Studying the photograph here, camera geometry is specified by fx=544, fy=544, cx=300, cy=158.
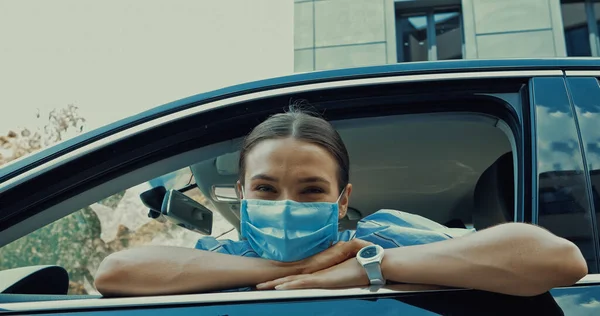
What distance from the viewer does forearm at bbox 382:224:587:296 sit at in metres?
1.04

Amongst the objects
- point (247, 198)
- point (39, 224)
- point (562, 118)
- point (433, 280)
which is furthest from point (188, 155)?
point (562, 118)

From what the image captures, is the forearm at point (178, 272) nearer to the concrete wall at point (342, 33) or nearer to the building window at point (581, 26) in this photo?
the concrete wall at point (342, 33)

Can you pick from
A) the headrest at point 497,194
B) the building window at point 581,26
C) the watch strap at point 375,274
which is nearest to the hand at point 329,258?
the watch strap at point 375,274

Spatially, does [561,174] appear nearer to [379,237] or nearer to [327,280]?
[379,237]

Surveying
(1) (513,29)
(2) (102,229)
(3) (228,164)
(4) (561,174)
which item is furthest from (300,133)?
(1) (513,29)

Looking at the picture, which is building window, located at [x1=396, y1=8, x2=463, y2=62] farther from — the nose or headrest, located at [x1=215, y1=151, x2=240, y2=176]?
the nose

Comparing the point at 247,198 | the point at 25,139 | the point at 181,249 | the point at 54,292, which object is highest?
the point at 25,139

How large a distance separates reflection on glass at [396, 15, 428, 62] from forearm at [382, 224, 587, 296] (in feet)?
30.8

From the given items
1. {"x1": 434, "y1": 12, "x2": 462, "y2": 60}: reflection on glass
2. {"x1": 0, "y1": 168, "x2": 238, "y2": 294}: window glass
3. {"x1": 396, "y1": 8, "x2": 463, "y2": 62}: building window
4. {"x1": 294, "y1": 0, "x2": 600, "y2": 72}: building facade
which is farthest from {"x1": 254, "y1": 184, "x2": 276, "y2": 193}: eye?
{"x1": 434, "y1": 12, "x2": 462, "y2": 60}: reflection on glass

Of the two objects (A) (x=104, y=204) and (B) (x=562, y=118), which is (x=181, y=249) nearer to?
(A) (x=104, y=204)

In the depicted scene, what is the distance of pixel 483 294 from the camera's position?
106cm

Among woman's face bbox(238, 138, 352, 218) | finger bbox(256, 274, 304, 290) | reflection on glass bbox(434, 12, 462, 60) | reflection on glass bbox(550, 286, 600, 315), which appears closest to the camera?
reflection on glass bbox(550, 286, 600, 315)

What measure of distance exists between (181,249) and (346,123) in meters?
0.70

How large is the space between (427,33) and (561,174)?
31.1 ft
